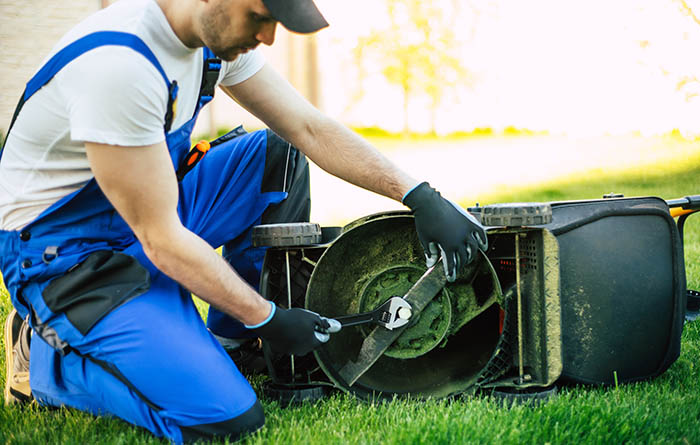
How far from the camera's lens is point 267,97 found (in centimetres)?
223

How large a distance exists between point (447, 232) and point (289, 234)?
451 millimetres

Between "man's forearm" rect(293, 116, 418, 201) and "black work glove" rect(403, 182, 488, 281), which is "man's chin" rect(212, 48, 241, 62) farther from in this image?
"black work glove" rect(403, 182, 488, 281)

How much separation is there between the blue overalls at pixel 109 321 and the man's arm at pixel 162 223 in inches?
6.3

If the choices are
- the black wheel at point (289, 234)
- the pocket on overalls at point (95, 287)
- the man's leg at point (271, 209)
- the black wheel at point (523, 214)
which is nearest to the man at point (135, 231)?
the pocket on overalls at point (95, 287)

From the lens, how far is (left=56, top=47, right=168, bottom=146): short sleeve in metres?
1.56

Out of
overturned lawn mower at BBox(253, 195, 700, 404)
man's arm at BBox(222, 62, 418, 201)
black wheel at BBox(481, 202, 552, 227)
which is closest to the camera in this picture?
black wheel at BBox(481, 202, 552, 227)

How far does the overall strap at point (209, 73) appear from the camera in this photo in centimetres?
193

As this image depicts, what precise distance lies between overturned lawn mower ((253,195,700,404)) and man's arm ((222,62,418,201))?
21 centimetres

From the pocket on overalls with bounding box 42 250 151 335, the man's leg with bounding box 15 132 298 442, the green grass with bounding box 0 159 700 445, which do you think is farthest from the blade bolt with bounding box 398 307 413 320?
the pocket on overalls with bounding box 42 250 151 335

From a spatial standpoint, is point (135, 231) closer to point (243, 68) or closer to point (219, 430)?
point (219, 430)

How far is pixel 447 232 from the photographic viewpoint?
1.87m

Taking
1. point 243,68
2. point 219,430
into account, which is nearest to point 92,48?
point 243,68

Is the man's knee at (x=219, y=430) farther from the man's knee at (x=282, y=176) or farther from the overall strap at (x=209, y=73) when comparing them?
the overall strap at (x=209, y=73)

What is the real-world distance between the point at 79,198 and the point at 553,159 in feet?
30.8
